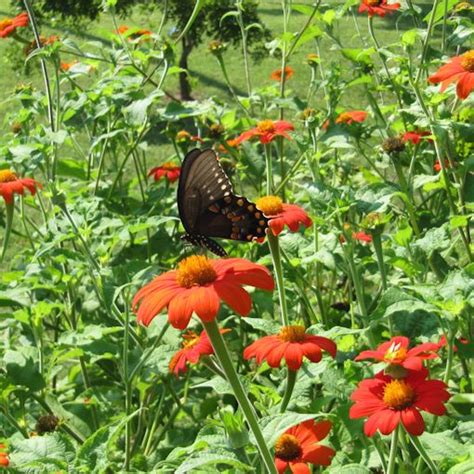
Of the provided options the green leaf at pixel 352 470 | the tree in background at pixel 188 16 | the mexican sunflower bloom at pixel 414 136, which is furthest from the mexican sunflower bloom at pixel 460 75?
the tree in background at pixel 188 16

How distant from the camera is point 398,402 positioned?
4.72 feet

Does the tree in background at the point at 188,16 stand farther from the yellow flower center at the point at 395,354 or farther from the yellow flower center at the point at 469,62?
the yellow flower center at the point at 395,354

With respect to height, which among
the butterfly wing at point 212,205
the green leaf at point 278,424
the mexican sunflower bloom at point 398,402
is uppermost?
the butterfly wing at point 212,205

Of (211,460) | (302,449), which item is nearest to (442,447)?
(302,449)

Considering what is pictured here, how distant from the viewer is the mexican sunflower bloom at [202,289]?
4.14ft

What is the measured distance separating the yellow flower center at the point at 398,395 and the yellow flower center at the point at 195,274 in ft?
1.17

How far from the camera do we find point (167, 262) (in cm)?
294

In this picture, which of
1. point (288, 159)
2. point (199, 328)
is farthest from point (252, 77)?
point (199, 328)

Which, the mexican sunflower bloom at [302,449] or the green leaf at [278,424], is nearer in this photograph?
the green leaf at [278,424]

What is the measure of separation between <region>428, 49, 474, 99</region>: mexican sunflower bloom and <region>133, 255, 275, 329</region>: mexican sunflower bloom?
3.28 ft

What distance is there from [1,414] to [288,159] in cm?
160

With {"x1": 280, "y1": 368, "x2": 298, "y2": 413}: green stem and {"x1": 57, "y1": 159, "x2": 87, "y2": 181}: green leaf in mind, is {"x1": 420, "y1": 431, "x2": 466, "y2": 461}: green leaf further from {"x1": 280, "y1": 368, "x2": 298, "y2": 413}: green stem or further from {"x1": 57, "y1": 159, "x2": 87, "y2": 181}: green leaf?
{"x1": 57, "y1": 159, "x2": 87, "y2": 181}: green leaf

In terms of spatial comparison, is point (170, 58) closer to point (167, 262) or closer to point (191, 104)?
point (191, 104)

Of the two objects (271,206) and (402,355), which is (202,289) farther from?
(271,206)
